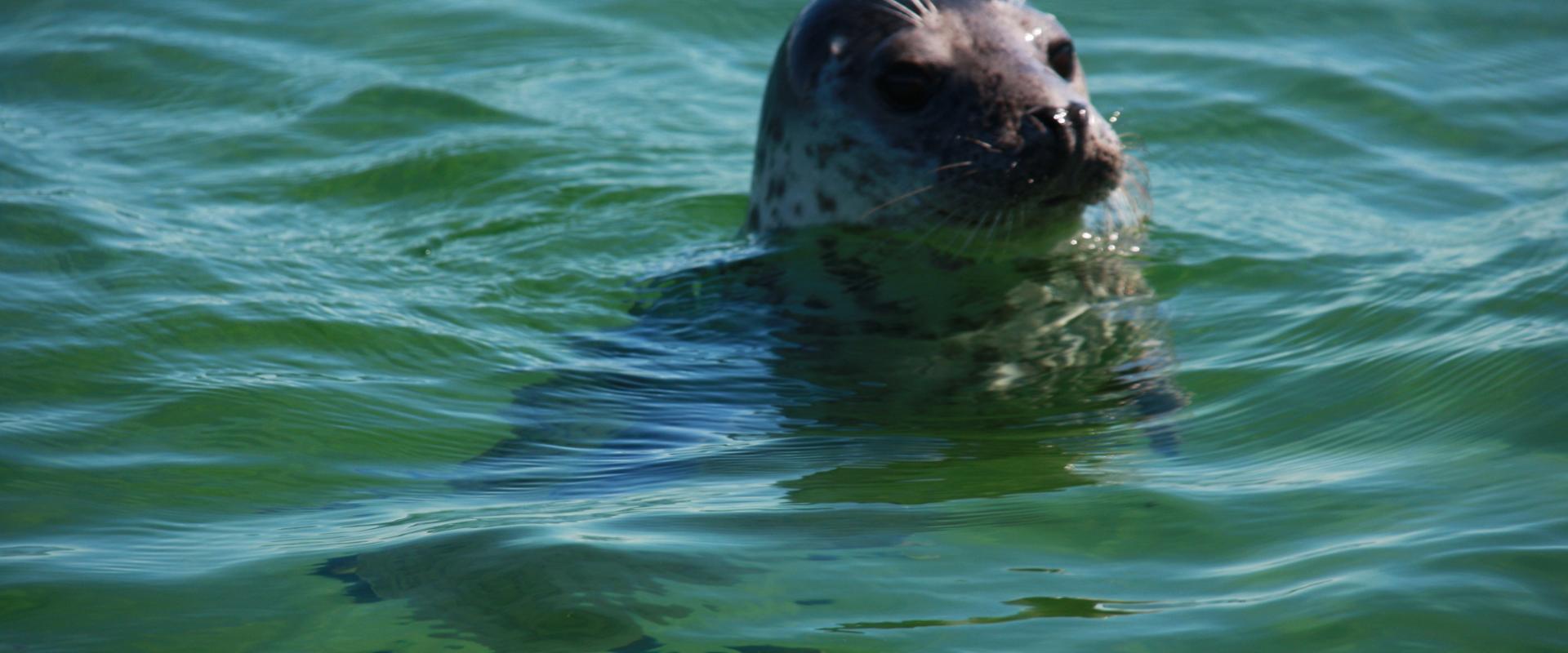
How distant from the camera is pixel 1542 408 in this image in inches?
144

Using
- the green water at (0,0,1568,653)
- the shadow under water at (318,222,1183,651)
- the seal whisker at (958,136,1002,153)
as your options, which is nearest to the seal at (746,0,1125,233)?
the seal whisker at (958,136,1002,153)

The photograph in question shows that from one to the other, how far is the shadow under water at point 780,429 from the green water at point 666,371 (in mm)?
17

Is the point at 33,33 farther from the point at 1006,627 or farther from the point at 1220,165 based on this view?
the point at 1006,627

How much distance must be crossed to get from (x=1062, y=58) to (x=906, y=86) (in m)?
0.54

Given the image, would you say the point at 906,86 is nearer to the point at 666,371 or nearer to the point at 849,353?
the point at 849,353

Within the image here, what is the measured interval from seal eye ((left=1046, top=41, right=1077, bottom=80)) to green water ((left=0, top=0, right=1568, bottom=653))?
783 millimetres

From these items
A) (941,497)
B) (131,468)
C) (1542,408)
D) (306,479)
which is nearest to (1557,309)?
(1542,408)

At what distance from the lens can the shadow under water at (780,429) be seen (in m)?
2.83

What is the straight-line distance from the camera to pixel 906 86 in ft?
15.3

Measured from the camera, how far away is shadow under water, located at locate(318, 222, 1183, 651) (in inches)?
111

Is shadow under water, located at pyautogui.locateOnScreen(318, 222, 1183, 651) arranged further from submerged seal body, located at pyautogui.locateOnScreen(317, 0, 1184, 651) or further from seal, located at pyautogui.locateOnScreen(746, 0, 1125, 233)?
seal, located at pyautogui.locateOnScreen(746, 0, 1125, 233)

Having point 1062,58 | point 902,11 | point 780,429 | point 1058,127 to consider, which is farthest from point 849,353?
point 1062,58

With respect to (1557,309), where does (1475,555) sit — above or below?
below

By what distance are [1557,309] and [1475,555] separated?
2086 mm
